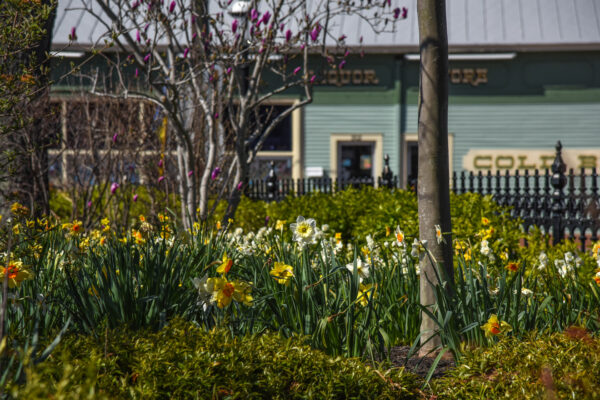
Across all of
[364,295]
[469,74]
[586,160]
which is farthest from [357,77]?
[364,295]

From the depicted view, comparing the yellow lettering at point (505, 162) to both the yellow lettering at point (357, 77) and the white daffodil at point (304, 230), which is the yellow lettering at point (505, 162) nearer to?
the yellow lettering at point (357, 77)

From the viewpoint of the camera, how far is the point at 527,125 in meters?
15.1

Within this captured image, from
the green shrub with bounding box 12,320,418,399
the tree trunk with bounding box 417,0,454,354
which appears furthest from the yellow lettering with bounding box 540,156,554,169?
the green shrub with bounding box 12,320,418,399

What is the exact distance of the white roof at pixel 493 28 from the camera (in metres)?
14.5

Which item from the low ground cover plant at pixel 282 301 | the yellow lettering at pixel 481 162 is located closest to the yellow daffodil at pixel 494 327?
the low ground cover plant at pixel 282 301

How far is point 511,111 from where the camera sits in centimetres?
1508

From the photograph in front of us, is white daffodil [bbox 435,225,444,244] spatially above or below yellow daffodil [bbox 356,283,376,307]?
above

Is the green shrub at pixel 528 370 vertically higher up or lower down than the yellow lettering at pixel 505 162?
lower down

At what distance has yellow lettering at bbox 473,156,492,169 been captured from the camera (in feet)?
49.6

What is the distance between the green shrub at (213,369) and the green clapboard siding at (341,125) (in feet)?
42.0

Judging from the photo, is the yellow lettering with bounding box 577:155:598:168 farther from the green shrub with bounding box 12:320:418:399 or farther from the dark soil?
the green shrub with bounding box 12:320:418:399

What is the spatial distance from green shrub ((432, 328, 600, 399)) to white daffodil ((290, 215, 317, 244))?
1.09 metres

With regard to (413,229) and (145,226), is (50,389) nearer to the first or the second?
(145,226)

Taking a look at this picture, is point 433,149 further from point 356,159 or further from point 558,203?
point 356,159
